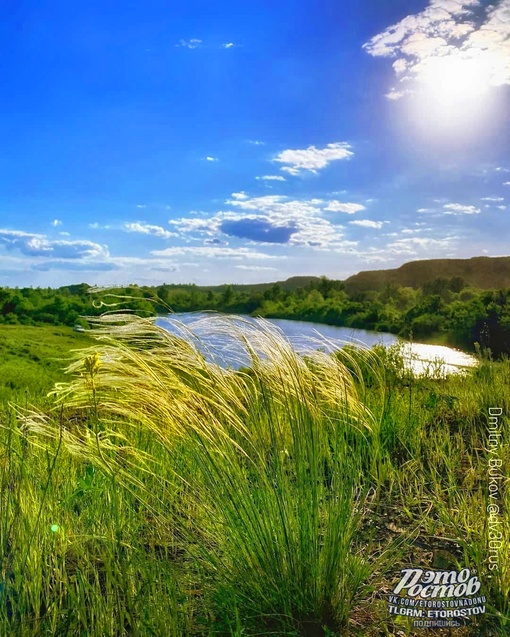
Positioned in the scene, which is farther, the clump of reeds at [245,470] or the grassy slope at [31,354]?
the grassy slope at [31,354]

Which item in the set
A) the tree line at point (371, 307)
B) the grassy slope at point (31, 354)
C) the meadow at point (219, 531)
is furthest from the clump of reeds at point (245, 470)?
the grassy slope at point (31, 354)

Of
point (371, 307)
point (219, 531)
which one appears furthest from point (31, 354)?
point (219, 531)

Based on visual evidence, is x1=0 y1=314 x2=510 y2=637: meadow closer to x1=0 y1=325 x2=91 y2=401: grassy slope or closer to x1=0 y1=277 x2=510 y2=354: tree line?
x1=0 y1=277 x2=510 y2=354: tree line

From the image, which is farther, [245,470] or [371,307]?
[371,307]

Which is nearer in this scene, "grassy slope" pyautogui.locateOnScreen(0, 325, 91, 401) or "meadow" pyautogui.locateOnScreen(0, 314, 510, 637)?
"meadow" pyautogui.locateOnScreen(0, 314, 510, 637)

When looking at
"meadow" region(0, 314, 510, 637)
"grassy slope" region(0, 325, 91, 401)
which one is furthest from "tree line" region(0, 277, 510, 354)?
"meadow" region(0, 314, 510, 637)

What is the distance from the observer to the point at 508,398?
14.0ft

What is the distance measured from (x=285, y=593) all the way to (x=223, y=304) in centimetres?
769

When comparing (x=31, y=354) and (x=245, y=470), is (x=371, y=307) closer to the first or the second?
(x=31, y=354)

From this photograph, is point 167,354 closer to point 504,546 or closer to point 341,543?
point 341,543

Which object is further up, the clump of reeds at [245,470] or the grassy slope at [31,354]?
the clump of reeds at [245,470]

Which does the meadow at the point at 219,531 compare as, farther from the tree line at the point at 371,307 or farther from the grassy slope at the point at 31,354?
the grassy slope at the point at 31,354

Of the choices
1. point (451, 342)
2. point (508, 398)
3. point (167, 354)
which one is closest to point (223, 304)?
point (451, 342)

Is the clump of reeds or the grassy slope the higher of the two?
the clump of reeds
